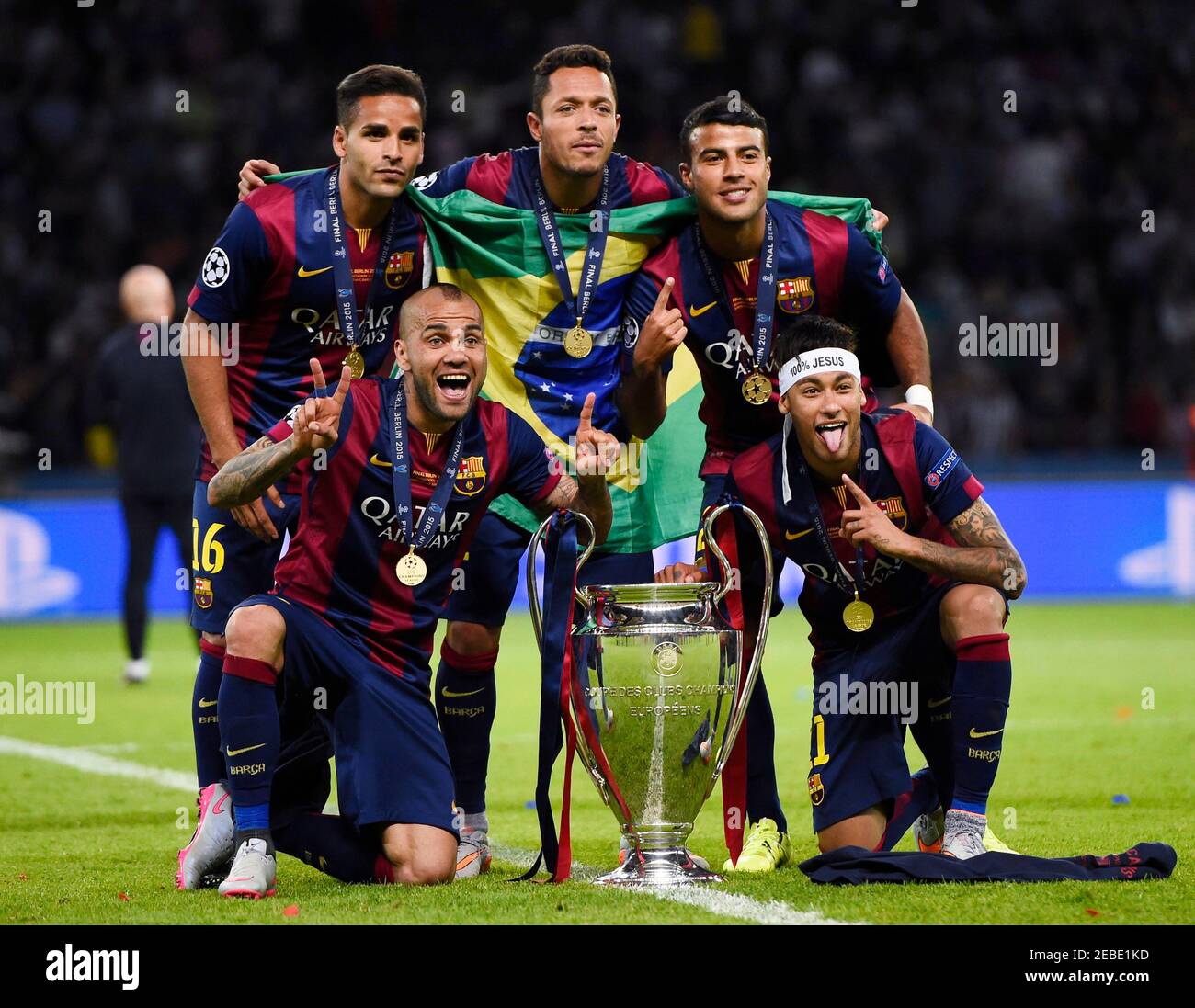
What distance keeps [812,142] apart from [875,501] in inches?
478

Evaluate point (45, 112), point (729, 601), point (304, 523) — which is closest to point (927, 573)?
point (729, 601)

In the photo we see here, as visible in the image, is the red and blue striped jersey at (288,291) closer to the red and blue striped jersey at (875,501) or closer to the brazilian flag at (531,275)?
the brazilian flag at (531,275)

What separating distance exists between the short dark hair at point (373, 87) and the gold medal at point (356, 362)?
0.66 meters

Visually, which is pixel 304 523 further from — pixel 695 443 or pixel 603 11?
pixel 603 11

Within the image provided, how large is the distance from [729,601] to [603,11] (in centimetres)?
1370

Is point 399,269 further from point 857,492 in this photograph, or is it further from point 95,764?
point 95,764

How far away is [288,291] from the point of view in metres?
4.86

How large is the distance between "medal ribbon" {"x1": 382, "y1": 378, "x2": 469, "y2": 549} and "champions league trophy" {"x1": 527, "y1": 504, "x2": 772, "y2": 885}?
0.31 metres

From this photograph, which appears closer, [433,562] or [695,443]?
[433,562]

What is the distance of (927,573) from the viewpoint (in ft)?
15.0

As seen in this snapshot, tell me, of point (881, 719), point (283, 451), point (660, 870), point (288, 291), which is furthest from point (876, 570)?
point (288, 291)

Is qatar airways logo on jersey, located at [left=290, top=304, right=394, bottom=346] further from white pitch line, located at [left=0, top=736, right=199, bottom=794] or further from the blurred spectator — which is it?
the blurred spectator

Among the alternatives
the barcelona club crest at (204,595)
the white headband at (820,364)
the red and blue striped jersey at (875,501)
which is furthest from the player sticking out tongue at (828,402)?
the barcelona club crest at (204,595)
